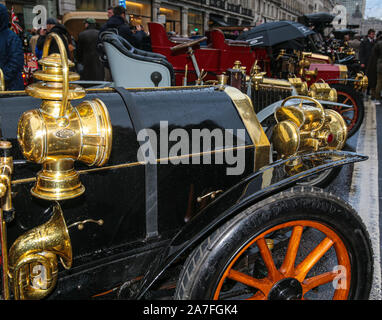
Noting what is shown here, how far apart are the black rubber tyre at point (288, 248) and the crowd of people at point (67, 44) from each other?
313cm

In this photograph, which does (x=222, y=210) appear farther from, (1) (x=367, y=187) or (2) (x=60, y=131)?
(1) (x=367, y=187)

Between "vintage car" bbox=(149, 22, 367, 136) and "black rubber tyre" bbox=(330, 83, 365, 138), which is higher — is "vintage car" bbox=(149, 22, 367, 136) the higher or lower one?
the higher one

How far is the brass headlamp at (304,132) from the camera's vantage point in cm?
213

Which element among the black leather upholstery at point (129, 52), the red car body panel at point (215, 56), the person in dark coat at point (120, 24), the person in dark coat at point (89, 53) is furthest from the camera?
the person in dark coat at point (89, 53)

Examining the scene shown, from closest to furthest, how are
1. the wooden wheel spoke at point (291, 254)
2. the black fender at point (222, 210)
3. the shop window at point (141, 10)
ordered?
the black fender at point (222, 210), the wooden wheel spoke at point (291, 254), the shop window at point (141, 10)

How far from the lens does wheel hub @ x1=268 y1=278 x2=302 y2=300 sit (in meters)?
1.47

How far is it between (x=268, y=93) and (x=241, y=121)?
6.78 ft

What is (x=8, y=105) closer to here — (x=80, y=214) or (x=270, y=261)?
(x=80, y=214)

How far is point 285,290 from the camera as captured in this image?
148cm

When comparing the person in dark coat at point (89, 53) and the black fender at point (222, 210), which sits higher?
the person in dark coat at point (89, 53)

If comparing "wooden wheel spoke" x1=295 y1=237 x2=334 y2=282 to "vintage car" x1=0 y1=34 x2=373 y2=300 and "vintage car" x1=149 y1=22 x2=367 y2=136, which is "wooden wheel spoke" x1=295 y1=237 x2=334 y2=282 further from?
"vintage car" x1=149 y1=22 x2=367 y2=136

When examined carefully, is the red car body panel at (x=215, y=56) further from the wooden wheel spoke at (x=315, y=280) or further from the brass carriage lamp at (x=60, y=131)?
the brass carriage lamp at (x=60, y=131)

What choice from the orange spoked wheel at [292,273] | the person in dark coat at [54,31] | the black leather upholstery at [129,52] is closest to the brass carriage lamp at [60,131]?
the orange spoked wheel at [292,273]

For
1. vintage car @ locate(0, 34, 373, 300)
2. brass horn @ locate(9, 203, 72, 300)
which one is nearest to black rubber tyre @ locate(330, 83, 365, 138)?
vintage car @ locate(0, 34, 373, 300)
